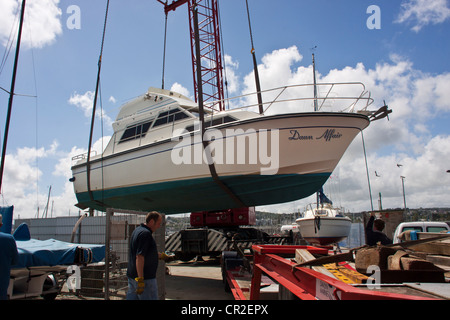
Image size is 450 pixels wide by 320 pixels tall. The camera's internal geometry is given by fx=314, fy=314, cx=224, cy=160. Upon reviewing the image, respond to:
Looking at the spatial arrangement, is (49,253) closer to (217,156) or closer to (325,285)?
(325,285)

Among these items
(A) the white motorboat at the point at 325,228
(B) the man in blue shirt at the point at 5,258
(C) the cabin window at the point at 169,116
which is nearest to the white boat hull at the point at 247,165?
(C) the cabin window at the point at 169,116

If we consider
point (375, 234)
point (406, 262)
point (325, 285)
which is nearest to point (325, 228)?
point (375, 234)

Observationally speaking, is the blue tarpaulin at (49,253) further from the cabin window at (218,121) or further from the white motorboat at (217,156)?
the cabin window at (218,121)

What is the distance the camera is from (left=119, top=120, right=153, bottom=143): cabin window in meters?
10.8

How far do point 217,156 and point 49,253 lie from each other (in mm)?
4853

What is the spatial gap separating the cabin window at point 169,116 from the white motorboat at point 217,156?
1.3 inches

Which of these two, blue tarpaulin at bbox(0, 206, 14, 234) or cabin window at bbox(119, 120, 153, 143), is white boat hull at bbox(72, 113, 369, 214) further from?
blue tarpaulin at bbox(0, 206, 14, 234)

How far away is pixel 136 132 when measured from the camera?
11.1m

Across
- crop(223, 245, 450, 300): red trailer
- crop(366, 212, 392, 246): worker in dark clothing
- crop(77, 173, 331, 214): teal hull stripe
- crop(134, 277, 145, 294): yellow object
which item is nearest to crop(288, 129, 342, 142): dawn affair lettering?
crop(77, 173, 331, 214): teal hull stripe

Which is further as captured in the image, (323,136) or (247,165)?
(247,165)

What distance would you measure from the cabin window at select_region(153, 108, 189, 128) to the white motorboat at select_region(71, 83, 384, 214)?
1.3 inches
